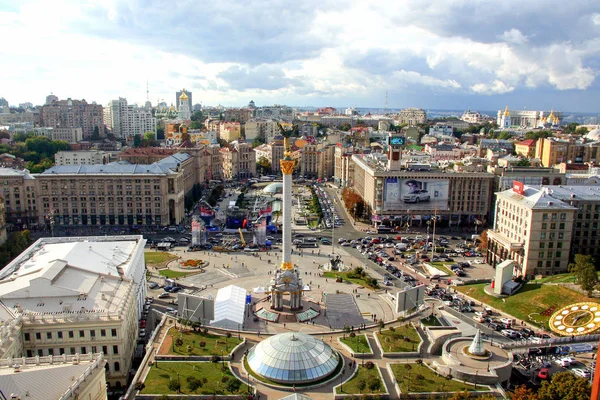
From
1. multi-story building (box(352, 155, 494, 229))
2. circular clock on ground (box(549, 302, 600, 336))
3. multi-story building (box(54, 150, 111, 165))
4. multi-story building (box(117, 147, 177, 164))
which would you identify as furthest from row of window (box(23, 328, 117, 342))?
multi-story building (box(54, 150, 111, 165))

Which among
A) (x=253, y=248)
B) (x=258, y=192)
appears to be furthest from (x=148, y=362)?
(x=258, y=192)

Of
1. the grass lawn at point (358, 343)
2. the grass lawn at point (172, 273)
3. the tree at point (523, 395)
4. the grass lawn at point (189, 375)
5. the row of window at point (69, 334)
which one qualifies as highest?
the row of window at point (69, 334)

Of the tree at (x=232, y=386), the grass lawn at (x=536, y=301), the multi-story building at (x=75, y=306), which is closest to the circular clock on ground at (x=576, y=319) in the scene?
the grass lawn at (x=536, y=301)

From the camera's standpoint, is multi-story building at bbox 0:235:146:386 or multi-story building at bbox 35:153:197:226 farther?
multi-story building at bbox 35:153:197:226

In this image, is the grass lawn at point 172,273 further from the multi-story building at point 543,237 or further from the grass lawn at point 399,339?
the multi-story building at point 543,237

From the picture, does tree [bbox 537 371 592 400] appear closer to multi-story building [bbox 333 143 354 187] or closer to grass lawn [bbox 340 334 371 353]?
grass lawn [bbox 340 334 371 353]
